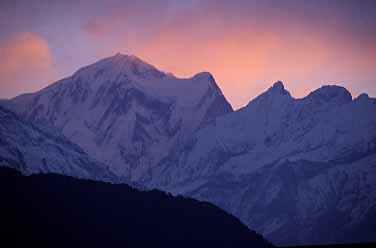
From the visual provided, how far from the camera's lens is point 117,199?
17675 centimetres

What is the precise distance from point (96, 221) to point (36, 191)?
1241 cm

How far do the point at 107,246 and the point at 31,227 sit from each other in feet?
39.7

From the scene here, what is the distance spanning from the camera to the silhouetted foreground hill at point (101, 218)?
140 meters

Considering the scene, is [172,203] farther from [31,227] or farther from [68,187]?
[31,227]

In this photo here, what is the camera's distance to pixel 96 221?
A: 515ft

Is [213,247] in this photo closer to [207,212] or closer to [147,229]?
[147,229]

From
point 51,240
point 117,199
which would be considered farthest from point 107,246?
point 117,199

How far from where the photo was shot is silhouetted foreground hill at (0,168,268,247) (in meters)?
140

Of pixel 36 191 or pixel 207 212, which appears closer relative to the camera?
pixel 36 191

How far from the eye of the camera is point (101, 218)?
161 metres

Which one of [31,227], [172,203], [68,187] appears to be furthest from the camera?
[172,203]

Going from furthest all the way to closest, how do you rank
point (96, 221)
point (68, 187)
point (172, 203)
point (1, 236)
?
point (172, 203), point (68, 187), point (96, 221), point (1, 236)

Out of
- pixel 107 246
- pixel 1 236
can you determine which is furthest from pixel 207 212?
pixel 1 236

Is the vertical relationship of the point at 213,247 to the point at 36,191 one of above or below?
below
